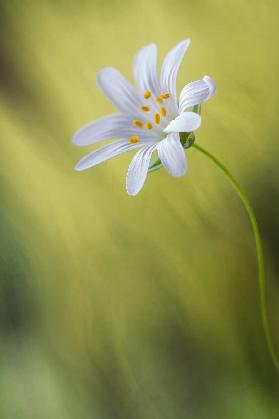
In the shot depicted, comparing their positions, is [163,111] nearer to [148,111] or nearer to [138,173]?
[148,111]

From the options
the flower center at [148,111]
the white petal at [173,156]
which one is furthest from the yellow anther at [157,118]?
the white petal at [173,156]

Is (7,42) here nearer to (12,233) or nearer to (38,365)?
(12,233)

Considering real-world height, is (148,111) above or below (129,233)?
above

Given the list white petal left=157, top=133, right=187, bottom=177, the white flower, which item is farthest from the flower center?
white petal left=157, top=133, right=187, bottom=177

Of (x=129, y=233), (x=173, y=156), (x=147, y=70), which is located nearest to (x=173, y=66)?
(x=147, y=70)

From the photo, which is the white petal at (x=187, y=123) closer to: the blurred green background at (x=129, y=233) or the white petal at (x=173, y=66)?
the white petal at (x=173, y=66)

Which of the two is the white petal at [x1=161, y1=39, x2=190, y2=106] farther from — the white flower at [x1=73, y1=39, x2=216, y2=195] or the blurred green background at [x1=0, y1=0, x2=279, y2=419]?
the blurred green background at [x1=0, y1=0, x2=279, y2=419]

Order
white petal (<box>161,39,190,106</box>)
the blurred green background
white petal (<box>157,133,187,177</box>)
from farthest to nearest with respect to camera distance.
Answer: the blurred green background → white petal (<box>161,39,190,106</box>) → white petal (<box>157,133,187,177</box>)
